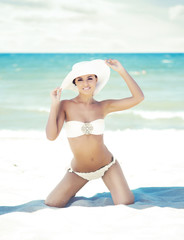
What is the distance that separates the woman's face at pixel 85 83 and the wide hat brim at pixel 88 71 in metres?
0.08

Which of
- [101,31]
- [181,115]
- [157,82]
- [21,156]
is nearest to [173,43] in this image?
[101,31]

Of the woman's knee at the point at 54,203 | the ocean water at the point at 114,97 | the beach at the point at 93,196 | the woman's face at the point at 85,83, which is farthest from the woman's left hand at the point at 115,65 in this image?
the ocean water at the point at 114,97

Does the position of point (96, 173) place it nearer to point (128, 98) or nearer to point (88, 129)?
point (88, 129)

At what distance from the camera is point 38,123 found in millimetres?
11688

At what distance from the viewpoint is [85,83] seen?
161 inches

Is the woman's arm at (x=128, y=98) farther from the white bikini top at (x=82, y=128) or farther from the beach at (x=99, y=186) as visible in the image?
the beach at (x=99, y=186)

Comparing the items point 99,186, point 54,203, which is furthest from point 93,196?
point 54,203

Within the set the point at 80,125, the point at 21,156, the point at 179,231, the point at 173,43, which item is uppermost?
the point at 173,43

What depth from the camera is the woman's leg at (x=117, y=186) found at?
4070 millimetres

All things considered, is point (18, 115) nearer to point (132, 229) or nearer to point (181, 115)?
point (181, 115)

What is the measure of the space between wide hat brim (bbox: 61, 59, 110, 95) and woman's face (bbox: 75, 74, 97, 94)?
0.27ft

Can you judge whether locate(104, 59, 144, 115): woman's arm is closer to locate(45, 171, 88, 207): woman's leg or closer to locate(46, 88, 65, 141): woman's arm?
locate(46, 88, 65, 141): woman's arm

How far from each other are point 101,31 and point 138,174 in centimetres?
4082

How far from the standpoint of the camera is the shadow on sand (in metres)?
3.95
